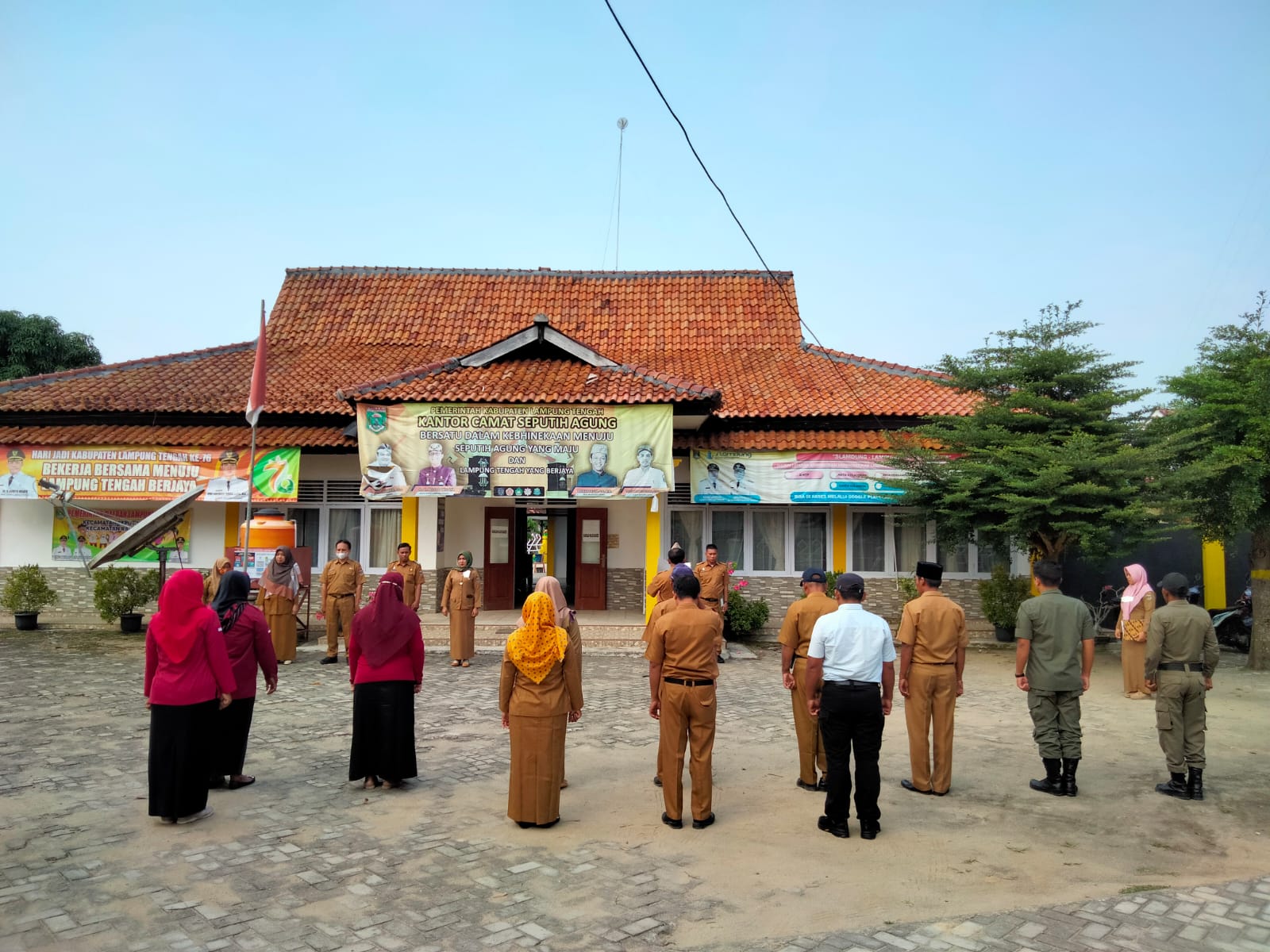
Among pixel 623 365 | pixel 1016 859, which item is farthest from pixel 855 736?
pixel 623 365

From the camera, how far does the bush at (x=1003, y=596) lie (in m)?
A: 16.0

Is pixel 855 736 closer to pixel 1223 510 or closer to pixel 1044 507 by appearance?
pixel 1044 507

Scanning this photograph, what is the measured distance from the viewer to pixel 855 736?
580cm

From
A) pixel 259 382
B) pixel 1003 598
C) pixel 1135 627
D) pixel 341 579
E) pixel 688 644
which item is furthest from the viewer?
pixel 1003 598

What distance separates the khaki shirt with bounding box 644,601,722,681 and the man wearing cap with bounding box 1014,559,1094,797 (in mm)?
2506

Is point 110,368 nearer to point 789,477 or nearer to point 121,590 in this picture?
point 121,590

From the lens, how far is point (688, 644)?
5879mm

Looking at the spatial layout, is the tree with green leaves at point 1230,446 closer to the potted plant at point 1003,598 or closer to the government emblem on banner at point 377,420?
the potted plant at point 1003,598

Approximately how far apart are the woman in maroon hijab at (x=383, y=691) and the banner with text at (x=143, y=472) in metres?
10.1

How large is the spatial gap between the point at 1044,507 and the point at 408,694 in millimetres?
9733

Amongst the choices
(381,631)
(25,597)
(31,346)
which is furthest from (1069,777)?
(31,346)

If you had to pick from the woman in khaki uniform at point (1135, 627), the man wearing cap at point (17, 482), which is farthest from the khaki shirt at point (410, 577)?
the woman in khaki uniform at point (1135, 627)

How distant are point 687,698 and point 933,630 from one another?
2070 millimetres

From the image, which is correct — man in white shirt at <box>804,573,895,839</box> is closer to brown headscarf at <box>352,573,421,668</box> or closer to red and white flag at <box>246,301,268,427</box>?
brown headscarf at <box>352,573,421,668</box>
